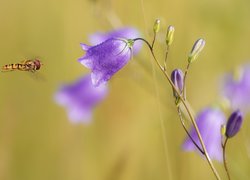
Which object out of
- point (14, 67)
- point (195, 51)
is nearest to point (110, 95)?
point (14, 67)

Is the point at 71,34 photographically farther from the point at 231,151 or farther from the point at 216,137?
the point at 216,137

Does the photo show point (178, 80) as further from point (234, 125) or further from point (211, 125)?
point (211, 125)

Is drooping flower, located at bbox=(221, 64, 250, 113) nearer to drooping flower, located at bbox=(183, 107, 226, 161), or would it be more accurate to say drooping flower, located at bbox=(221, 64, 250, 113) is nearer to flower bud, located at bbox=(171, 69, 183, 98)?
drooping flower, located at bbox=(183, 107, 226, 161)

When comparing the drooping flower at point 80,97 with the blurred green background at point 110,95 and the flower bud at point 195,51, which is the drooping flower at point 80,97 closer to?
the blurred green background at point 110,95

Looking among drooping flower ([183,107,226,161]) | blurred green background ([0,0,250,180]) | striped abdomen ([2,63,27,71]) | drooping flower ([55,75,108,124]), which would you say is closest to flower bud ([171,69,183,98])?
striped abdomen ([2,63,27,71])

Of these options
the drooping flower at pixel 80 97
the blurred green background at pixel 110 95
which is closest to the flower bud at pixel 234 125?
the blurred green background at pixel 110 95

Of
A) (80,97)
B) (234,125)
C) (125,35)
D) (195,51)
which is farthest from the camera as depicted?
(80,97)

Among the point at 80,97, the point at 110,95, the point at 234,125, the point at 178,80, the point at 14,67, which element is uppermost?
the point at 110,95
